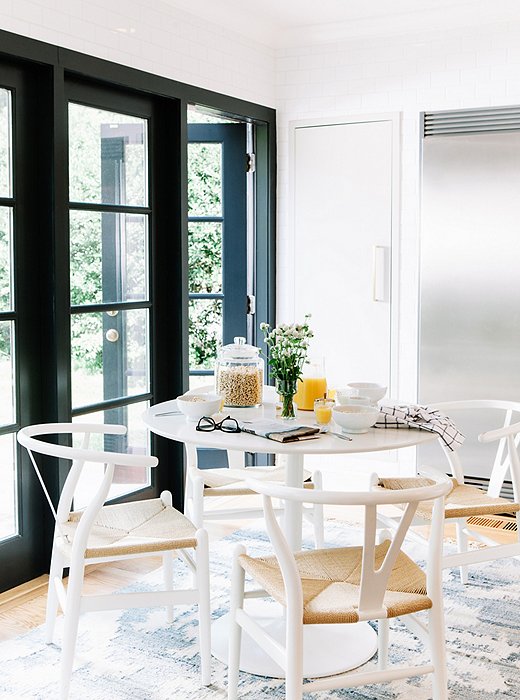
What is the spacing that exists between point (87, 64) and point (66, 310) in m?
1.02

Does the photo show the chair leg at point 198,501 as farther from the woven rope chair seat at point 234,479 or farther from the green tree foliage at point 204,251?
the green tree foliage at point 204,251

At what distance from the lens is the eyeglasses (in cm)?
274

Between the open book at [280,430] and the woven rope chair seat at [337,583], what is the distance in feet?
1.12

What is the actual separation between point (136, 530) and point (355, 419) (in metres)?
0.78

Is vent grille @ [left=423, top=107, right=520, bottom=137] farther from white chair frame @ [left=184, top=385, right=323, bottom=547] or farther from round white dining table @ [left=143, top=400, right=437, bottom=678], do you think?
round white dining table @ [left=143, top=400, right=437, bottom=678]

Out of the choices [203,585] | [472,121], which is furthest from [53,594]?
[472,121]

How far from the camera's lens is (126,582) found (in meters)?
3.56

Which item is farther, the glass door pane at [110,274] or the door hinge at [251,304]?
the door hinge at [251,304]

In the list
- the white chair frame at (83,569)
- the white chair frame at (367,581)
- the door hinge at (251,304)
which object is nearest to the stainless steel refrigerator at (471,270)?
the door hinge at (251,304)

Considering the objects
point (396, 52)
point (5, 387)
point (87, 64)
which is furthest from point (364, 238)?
point (5, 387)

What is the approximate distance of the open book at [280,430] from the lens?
2629 mm

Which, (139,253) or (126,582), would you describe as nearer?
(126,582)

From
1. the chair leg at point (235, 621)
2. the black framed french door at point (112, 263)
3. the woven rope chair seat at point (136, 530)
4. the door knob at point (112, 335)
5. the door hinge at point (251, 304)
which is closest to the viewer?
the chair leg at point (235, 621)

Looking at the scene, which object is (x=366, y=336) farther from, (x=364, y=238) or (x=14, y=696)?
(x=14, y=696)
